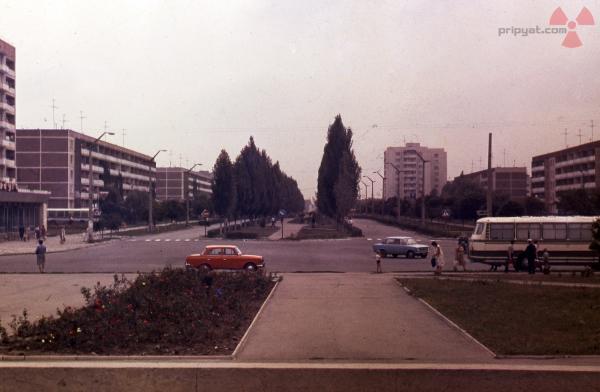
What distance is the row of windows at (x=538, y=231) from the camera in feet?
97.9

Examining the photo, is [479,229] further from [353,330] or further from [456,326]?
[353,330]

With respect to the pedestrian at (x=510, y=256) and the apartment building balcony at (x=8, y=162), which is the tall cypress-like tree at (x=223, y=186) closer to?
the apartment building balcony at (x=8, y=162)

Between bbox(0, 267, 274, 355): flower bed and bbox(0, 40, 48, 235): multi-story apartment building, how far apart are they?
177 feet

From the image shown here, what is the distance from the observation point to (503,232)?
3042 centimetres

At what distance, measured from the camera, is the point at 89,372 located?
27.6 feet

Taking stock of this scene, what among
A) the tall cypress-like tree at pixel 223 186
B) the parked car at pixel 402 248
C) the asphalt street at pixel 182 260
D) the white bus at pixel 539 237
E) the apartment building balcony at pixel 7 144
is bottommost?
the asphalt street at pixel 182 260

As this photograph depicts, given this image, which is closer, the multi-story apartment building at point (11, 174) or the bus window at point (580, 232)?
the bus window at point (580, 232)

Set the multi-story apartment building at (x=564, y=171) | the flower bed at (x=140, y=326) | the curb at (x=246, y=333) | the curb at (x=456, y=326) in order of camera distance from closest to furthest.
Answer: the curb at (x=246, y=333)
the flower bed at (x=140, y=326)
the curb at (x=456, y=326)
the multi-story apartment building at (x=564, y=171)

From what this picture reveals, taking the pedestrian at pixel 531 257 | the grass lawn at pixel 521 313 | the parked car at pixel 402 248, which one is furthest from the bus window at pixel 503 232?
the parked car at pixel 402 248

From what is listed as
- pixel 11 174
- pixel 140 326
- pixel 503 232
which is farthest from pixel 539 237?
pixel 11 174

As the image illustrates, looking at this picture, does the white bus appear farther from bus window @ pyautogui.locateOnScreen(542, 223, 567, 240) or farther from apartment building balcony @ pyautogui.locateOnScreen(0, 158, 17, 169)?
apartment building balcony @ pyautogui.locateOnScreen(0, 158, 17, 169)

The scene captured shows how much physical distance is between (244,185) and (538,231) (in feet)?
163

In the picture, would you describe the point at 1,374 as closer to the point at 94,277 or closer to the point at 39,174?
the point at 94,277

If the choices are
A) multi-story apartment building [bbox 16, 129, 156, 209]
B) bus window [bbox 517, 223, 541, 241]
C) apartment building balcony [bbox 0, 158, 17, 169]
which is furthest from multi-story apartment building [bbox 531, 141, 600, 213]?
apartment building balcony [bbox 0, 158, 17, 169]
